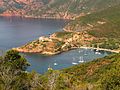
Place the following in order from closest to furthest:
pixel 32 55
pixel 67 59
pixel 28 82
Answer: pixel 28 82 < pixel 67 59 < pixel 32 55

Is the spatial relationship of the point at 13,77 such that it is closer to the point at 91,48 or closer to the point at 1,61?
the point at 1,61

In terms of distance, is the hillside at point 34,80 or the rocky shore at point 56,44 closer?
the hillside at point 34,80

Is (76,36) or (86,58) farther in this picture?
(76,36)

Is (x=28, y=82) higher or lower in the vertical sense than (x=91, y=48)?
higher

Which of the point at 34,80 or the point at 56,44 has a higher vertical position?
the point at 34,80

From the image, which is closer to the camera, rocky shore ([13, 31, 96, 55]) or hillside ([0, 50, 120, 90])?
hillside ([0, 50, 120, 90])

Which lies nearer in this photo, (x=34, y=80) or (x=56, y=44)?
(x=34, y=80)

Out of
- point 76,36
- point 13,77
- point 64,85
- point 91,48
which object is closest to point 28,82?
point 13,77

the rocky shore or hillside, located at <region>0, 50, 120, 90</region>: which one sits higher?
hillside, located at <region>0, 50, 120, 90</region>

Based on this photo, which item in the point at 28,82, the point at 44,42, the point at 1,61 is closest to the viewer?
the point at 28,82

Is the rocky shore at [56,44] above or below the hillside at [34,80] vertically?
below
